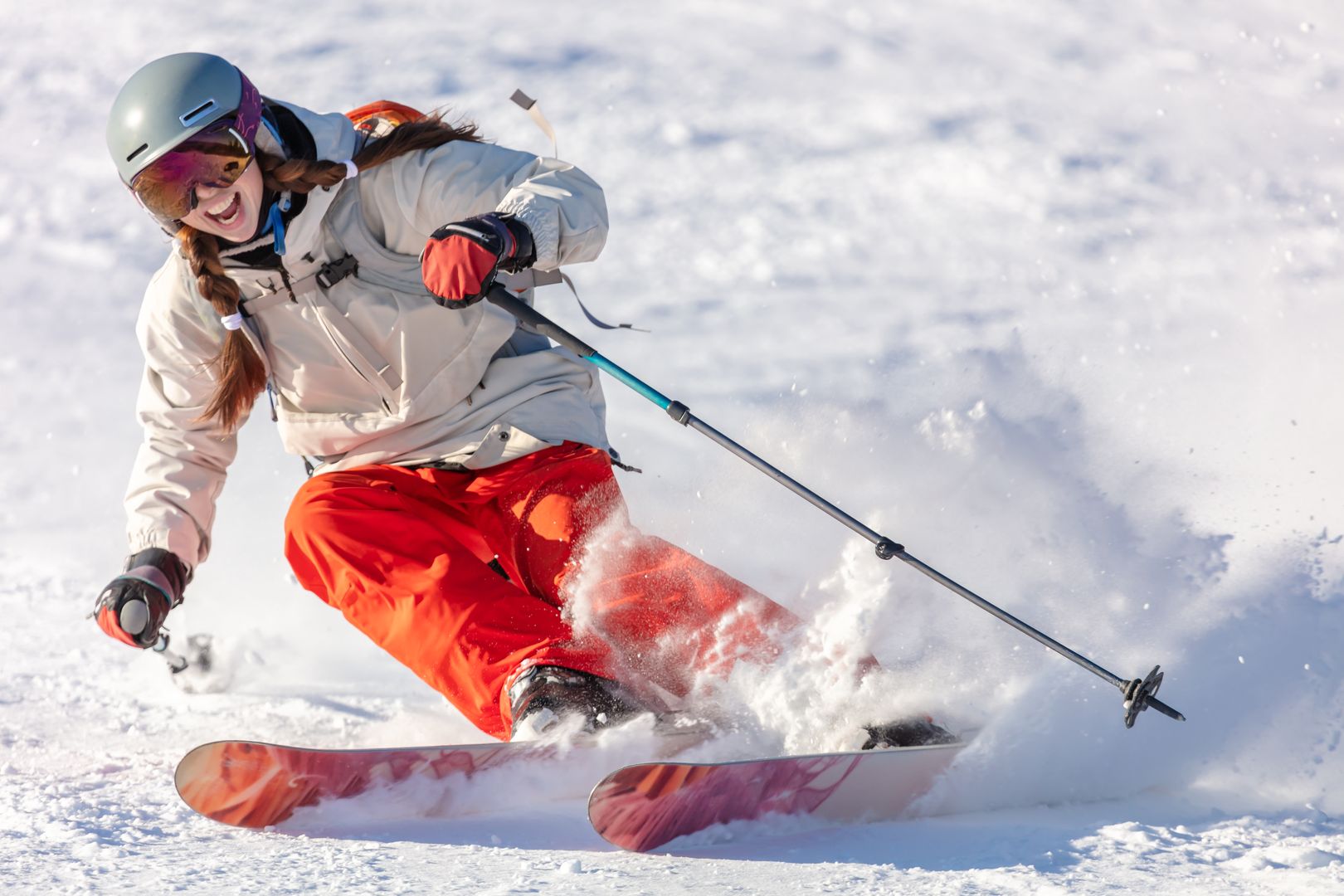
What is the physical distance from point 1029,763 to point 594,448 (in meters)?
1.24

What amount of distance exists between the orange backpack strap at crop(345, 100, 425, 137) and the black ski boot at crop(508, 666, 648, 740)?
50.8 inches

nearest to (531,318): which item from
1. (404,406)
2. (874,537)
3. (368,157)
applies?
(404,406)

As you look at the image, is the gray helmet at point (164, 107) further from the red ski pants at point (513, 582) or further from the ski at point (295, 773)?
the ski at point (295, 773)

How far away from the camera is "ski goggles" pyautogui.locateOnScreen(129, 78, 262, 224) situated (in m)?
2.45

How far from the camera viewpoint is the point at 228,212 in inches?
100.0

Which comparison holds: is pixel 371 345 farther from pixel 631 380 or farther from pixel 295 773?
pixel 295 773

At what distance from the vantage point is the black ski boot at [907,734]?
2.50 meters

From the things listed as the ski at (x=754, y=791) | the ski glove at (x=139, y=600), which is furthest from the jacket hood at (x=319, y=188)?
the ski at (x=754, y=791)

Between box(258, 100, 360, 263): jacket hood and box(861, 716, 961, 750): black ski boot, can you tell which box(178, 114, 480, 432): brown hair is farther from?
box(861, 716, 961, 750): black ski boot

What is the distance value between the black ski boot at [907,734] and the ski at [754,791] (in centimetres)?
13

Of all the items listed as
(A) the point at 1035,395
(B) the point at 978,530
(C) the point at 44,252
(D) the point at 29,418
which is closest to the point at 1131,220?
(A) the point at 1035,395

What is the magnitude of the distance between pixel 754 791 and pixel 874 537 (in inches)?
30.2

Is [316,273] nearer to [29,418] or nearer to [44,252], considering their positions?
[29,418]

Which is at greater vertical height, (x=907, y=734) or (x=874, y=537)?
(x=874, y=537)
